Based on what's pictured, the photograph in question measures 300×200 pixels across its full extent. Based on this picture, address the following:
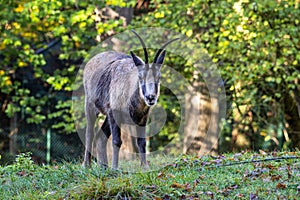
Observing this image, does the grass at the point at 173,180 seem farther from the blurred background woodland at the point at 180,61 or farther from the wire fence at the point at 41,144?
the wire fence at the point at 41,144

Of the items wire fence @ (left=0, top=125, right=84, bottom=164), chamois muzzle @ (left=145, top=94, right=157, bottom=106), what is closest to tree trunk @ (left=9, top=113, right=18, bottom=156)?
wire fence @ (left=0, top=125, right=84, bottom=164)

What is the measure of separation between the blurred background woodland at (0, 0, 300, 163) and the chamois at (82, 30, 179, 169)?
431 centimetres

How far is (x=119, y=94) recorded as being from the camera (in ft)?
25.6

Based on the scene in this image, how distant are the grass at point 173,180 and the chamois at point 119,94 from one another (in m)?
0.70

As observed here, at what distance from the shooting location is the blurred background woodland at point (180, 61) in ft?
41.2

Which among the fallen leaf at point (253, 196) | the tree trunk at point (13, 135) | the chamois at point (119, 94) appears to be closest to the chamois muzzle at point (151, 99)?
the chamois at point (119, 94)

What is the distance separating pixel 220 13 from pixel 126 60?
4.73 meters

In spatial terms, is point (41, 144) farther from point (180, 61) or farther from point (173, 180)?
point (173, 180)

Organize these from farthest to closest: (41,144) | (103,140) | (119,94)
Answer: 1. (41,144)
2. (103,140)
3. (119,94)

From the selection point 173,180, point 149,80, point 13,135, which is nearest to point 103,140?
point 149,80

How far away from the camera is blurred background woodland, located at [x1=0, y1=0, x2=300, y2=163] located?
12.6 metres

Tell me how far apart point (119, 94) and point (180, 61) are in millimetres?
6281

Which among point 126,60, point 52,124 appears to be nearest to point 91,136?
point 126,60

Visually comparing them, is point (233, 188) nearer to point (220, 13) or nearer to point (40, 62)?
point (220, 13)
